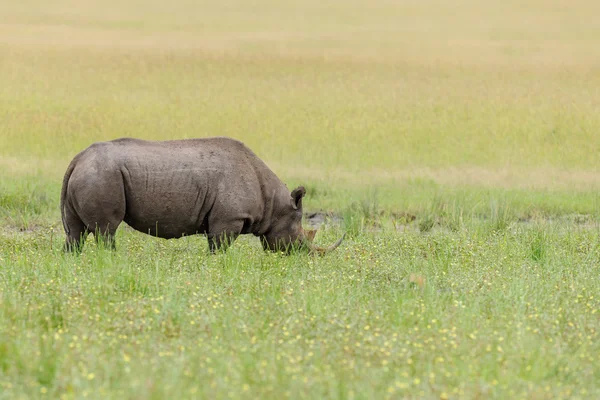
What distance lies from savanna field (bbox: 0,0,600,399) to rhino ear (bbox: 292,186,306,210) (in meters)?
0.69

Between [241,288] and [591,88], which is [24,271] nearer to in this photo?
[241,288]

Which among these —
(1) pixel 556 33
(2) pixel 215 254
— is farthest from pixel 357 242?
(1) pixel 556 33

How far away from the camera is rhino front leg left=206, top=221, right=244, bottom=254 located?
1001cm

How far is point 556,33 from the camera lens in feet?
92.9

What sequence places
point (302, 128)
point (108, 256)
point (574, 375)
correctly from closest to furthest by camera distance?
point (574, 375)
point (108, 256)
point (302, 128)

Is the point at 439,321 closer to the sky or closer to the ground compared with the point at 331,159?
closer to the sky

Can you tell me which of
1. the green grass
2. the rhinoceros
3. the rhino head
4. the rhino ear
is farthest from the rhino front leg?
the rhino ear

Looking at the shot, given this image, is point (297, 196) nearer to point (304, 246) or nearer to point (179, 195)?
point (304, 246)

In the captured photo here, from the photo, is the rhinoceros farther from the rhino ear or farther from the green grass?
the green grass

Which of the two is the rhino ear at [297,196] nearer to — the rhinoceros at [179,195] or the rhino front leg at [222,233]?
the rhinoceros at [179,195]

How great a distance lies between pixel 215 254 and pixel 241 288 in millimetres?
2183

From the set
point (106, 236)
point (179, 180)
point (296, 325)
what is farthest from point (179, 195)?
point (296, 325)

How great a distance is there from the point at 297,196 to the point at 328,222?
11.5 ft

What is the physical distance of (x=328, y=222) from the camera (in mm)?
13836
